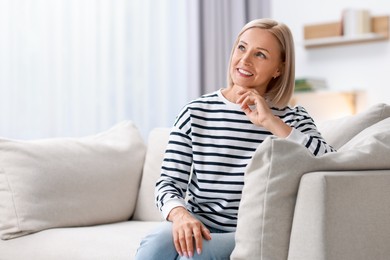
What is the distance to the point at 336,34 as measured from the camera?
15.2ft

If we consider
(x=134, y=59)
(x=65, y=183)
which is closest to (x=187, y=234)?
(x=65, y=183)

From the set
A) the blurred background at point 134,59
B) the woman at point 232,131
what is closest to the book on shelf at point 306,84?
the blurred background at point 134,59

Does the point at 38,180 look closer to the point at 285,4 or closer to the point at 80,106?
the point at 80,106

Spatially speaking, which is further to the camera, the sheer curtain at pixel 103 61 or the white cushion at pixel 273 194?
the sheer curtain at pixel 103 61

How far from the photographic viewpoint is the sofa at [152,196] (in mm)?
1620

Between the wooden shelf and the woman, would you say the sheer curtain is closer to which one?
the wooden shelf

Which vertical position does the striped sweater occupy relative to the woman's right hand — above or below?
above

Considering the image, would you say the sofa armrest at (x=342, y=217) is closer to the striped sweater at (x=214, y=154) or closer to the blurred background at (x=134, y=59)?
the striped sweater at (x=214, y=154)

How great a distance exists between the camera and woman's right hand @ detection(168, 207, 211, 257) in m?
1.72

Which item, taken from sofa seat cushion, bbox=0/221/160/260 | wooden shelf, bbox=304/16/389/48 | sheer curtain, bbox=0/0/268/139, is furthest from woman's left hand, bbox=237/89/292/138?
wooden shelf, bbox=304/16/389/48

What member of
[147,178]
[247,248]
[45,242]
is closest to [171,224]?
[247,248]

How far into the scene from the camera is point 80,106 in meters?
4.02

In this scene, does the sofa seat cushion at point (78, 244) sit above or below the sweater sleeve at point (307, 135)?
below

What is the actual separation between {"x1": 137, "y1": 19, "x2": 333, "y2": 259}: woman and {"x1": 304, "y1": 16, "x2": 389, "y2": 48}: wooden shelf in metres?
2.49
